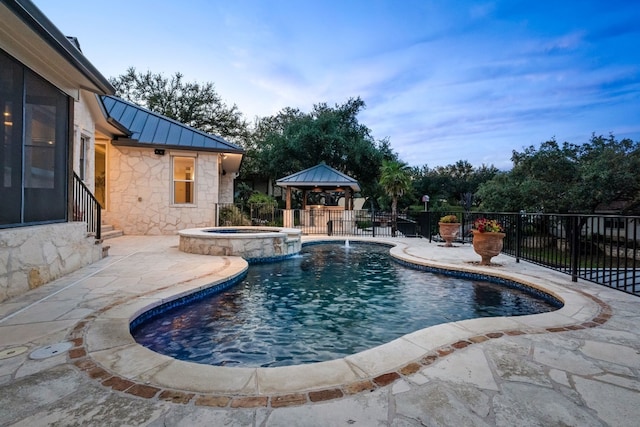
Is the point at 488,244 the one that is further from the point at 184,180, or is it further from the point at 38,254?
the point at 184,180

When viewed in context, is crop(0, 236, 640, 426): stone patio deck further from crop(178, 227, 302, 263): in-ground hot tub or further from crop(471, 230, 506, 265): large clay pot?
crop(178, 227, 302, 263): in-ground hot tub

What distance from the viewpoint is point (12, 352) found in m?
2.47

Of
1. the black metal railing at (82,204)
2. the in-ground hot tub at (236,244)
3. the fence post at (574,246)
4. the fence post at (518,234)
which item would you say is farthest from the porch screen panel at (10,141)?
the fence post at (518,234)

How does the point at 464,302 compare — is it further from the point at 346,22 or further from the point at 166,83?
the point at 166,83

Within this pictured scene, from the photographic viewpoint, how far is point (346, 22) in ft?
35.2

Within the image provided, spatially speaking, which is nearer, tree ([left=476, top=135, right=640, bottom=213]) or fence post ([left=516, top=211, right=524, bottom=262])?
fence post ([left=516, top=211, right=524, bottom=262])

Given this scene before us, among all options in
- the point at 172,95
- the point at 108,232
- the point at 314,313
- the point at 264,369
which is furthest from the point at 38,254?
the point at 172,95

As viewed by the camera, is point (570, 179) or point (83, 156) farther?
point (570, 179)

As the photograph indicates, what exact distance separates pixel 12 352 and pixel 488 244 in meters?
7.36

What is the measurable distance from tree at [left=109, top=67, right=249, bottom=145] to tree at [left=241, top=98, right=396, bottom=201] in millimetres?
4434

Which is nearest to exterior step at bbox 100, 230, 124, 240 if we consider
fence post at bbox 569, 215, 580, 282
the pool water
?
the pool water

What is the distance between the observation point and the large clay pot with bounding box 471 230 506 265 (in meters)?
6.56

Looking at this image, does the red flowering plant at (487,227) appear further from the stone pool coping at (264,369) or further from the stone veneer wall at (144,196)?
the stone veneer wall at (144,196)

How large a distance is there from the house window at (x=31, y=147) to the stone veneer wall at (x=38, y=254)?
20 cm
